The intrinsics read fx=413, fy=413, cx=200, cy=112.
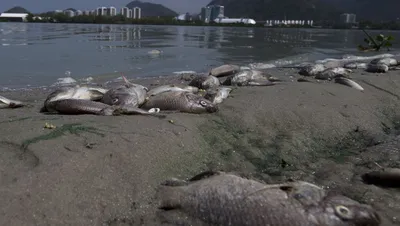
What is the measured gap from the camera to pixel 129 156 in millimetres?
4398

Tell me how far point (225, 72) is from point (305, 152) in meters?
6.76

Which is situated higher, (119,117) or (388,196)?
(119,117)

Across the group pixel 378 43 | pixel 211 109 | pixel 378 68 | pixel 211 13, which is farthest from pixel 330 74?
pixel 211 13

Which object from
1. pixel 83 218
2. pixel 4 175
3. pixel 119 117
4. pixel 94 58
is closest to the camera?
pixel 83 218

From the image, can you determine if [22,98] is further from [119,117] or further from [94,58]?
[94,58]

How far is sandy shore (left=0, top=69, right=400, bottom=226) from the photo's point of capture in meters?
3.63

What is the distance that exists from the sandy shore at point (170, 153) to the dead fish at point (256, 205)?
288mm

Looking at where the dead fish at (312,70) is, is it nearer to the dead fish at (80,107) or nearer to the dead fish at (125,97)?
the dead fish at (125,97)

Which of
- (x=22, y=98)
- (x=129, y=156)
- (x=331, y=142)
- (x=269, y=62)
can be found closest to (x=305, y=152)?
(x=331, y=142)

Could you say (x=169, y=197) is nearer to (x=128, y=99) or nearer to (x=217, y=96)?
(x=128, y=99)

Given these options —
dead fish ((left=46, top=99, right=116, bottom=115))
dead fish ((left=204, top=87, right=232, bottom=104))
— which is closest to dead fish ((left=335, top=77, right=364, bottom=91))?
dead fish ((left=204, top=87, right=232, bottom=104))

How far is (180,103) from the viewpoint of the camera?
6.45 m

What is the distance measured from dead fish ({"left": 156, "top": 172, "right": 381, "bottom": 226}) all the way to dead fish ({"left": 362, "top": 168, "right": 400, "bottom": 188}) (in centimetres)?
101

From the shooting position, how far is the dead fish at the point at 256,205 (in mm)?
3344
